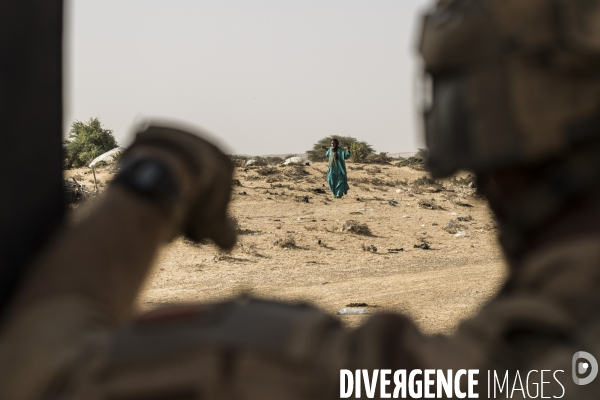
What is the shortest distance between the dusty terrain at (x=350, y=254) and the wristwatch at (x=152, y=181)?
3.88 metres

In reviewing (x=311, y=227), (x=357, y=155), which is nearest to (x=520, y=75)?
(x=311, y=227)

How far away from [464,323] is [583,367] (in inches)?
5.9

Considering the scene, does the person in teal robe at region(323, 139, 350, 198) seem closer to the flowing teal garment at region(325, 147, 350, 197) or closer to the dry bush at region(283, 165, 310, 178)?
the flowing teal garment at region(325, 147, 350, 197)

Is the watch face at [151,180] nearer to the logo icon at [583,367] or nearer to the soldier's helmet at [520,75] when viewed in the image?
the soldier's helmet at [520,75]

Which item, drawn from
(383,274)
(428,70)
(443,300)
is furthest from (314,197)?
(428,70)

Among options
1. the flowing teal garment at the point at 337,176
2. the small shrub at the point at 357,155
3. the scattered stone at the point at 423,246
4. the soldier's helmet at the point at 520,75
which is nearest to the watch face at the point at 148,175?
the soldier's helmet at the point at 520,75

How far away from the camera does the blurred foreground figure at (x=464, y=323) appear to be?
0.77 m

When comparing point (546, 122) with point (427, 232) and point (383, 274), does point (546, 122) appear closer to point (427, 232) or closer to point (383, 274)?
point (383, 274)

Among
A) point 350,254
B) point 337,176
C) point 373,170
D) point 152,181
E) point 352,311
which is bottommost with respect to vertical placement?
point 152,181

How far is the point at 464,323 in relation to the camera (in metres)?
0.83

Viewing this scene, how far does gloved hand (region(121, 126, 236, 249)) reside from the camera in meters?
1.17

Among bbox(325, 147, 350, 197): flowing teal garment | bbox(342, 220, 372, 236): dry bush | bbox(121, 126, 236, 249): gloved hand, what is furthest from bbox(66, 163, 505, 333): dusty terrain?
bbox(121, 126, 236, 249): gloved hand

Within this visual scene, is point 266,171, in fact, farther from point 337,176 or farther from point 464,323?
point 464,323

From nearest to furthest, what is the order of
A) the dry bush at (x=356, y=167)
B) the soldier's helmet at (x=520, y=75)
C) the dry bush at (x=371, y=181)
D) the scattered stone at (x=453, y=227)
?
the soldier's helmet at (x=520, y=75), the scattered stone at (x=453, y=227), the dry bush at (x=371, y=181), the dry bush at (x=356, y=167)
